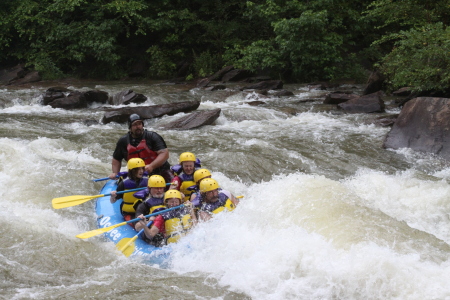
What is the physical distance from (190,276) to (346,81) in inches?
565

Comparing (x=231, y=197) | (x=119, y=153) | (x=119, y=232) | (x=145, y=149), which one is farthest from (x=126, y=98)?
(x=119, y=232)

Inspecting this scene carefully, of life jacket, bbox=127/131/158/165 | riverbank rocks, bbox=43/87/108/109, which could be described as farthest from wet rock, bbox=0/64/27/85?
life jacket, bbox=127/131/158/165

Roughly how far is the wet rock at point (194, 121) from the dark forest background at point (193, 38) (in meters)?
6.43

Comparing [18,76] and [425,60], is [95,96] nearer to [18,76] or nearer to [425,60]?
[18,76]

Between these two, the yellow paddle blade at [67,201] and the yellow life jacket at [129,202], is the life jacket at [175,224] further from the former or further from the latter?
the yellow paddle blade at [67,201]

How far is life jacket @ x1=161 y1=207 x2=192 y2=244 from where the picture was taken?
15.3 feet

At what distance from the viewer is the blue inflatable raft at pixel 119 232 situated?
172 inches

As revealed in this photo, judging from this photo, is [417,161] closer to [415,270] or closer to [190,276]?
[415,270]

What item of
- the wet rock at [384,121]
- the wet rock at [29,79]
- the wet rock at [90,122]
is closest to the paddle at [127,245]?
the wet rock at [90,122]

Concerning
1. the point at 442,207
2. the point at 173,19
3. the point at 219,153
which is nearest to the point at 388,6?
the point at 219,153

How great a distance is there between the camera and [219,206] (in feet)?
16.4

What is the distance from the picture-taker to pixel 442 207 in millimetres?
5871

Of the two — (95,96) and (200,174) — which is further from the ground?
(200,174)

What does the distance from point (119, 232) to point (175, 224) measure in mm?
634
